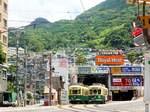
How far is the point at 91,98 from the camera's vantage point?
8212 centimetres

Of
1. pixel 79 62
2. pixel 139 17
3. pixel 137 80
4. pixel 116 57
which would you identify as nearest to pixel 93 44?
pixel 79 62

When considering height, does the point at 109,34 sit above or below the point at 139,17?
above

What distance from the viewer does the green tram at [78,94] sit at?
259 ft

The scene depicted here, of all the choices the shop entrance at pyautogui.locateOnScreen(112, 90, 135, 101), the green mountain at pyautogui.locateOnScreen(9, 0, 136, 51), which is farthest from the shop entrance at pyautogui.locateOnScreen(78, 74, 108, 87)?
the green mountain at pyautogui.locateOnScreen(9, 0, 136, 51)

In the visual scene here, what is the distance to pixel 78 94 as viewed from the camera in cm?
8025

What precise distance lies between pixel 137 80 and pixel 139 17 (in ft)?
336

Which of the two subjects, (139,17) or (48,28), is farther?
(48,28)

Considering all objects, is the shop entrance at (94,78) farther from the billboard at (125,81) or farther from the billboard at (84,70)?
the billboard at (125,81)

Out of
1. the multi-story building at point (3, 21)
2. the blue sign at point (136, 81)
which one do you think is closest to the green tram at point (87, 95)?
the multi-story building at point (3, 21)

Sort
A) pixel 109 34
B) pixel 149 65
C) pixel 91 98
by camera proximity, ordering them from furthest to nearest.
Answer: pixel 109 34
pixel 91 98
pixel 149 65

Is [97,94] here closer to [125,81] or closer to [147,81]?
[125,81]

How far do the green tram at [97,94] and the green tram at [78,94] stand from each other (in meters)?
0.83

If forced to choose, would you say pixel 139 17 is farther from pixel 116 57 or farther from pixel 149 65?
pixel 116 57

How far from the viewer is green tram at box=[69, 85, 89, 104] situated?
259ft
